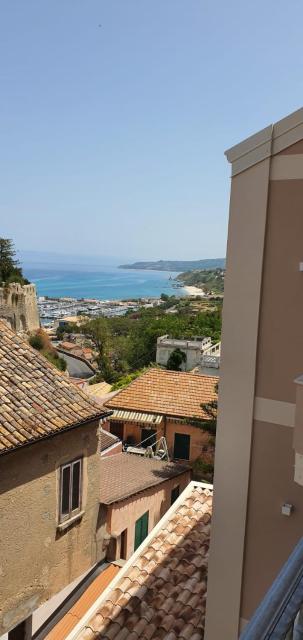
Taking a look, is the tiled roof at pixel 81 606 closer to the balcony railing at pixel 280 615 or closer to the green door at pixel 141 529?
the green door at pixel 141 529

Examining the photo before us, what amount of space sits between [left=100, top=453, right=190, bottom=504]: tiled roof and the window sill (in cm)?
112

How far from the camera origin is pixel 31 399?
9539mm

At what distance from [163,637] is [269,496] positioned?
2.74m

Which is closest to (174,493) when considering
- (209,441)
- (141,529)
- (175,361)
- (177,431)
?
(141,529)

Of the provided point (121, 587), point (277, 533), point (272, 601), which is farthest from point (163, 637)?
point (272, 601)

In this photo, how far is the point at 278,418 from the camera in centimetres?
544

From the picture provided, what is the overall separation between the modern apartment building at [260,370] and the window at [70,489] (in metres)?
4.41

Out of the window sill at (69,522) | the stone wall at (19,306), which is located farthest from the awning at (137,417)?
the stone wall at (19,306)

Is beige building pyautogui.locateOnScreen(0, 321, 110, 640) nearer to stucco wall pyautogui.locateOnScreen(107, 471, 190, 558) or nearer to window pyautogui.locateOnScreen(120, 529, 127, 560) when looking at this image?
stucco wall pyautogui.locateOnScreen(107, 471, 190, 558)

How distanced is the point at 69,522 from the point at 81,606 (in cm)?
191

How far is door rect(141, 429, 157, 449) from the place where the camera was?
21.8m

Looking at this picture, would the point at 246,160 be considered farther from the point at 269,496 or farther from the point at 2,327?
the point at 2,327

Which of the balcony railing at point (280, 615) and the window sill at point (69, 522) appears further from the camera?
the window sill at point (69, 522)

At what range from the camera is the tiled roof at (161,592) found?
6863 millimetres
